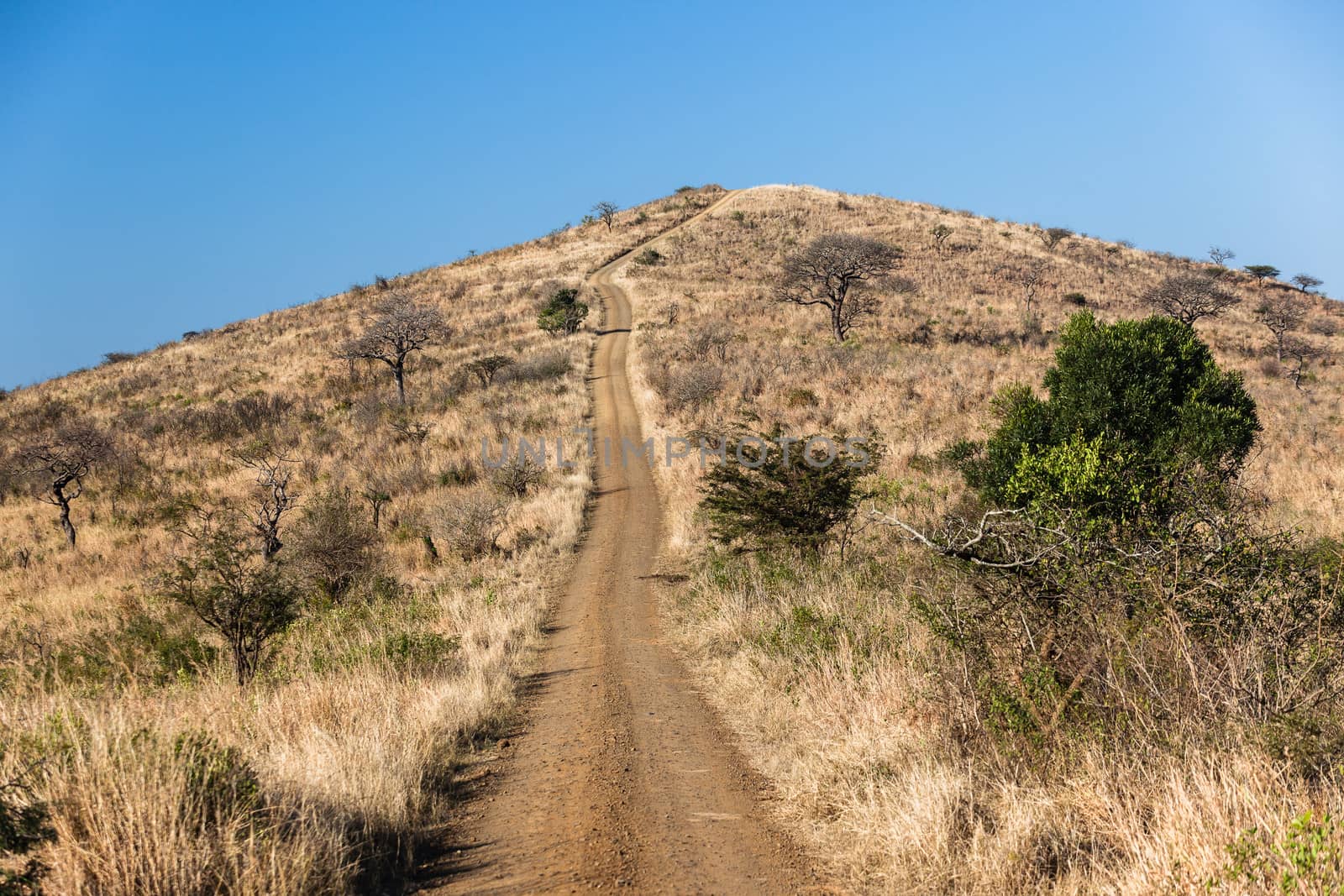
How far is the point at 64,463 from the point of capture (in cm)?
2536

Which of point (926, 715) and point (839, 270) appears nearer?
point (926, 715)

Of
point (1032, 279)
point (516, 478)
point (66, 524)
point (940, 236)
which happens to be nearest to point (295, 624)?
point (516, 478)

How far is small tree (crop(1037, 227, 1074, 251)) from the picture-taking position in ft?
234

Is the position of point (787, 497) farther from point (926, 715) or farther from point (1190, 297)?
point (1190, 297)

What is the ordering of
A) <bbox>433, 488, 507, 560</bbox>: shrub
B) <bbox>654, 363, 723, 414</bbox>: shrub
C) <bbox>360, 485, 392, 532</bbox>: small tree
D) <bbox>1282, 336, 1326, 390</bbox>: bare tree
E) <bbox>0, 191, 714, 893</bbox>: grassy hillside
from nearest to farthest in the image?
<bbox>0, 191, 714, 893</bbox>: grassy hillside < <bbox>433, 488, 507, 560</bbox>: shrub < <bbox>360, 485, 392, 532</bbox>: small tree < <bbox>654, 363, 723, 414</bbox>: shrub < <bbox>1282, 336, 1326, 390</bbox>: bare tree

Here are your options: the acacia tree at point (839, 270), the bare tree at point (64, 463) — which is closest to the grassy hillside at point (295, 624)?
the bare tree at point (64, 463)

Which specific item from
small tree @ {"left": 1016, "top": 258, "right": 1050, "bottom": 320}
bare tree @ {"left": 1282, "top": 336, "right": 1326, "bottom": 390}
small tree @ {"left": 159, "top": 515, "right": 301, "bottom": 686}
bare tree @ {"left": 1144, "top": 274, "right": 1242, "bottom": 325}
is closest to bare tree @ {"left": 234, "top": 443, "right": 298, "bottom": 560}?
small tree @ {"left": 159, "top": 515, "right": 301, "bottom": 686}

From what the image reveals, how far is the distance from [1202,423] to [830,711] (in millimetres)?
10908

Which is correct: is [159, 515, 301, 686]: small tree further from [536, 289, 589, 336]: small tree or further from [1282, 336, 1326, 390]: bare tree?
[1282, 336, 1326, 390]: bare tree

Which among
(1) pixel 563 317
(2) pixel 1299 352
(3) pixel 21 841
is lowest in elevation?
(3) pixel 21 841

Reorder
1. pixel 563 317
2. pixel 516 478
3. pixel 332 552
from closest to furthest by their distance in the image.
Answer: pixel 332 552, pixel 516 478, pixel 563 317

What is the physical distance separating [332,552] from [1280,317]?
48301mm

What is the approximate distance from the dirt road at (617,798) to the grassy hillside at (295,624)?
1.71ft

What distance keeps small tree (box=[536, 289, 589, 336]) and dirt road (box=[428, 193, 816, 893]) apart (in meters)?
36.5
